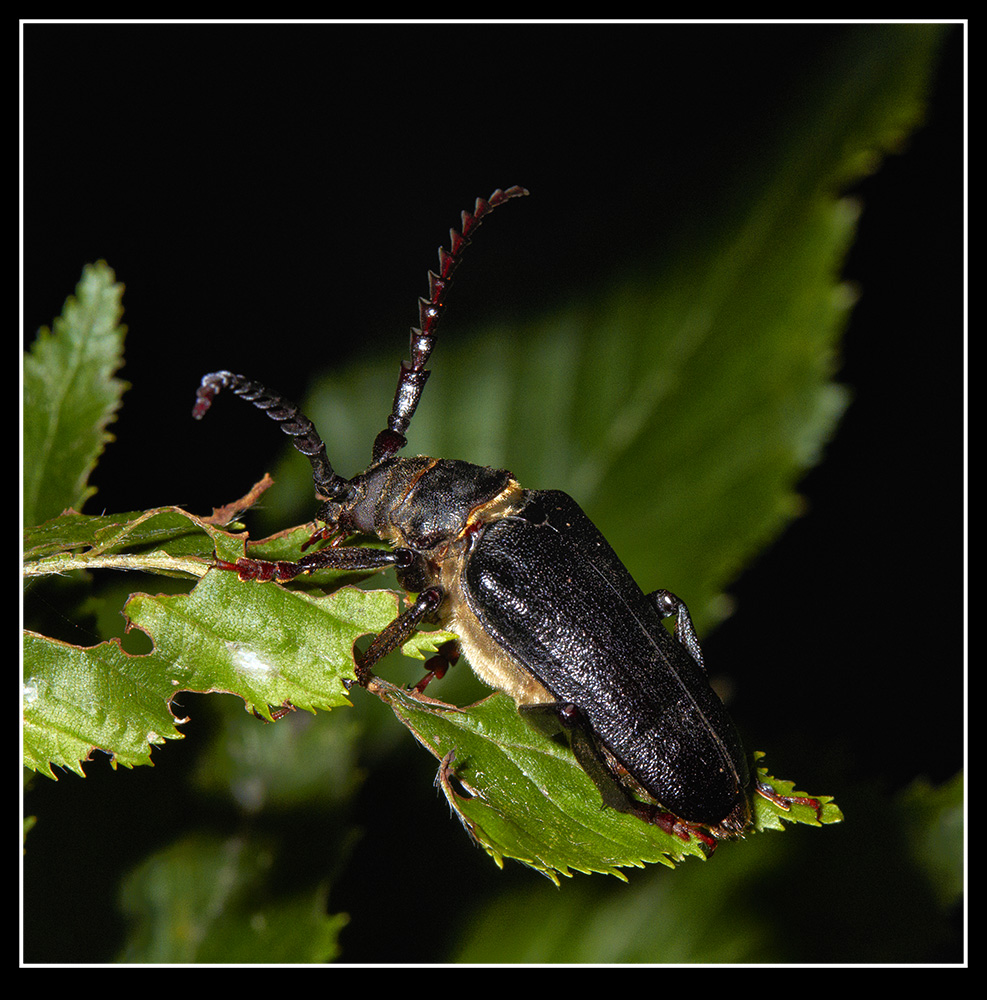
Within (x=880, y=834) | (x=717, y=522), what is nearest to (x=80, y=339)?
(x=717, y=522)

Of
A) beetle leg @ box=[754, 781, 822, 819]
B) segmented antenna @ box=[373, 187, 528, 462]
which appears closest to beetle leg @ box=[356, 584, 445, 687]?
segmented antenna @ box=[373, 187, 528, 462]

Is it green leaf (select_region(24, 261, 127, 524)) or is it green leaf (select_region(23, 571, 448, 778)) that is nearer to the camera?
green leaf (select_region(23, 571, 448, 778))

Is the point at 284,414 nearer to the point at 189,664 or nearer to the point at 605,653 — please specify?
the point at 189,664

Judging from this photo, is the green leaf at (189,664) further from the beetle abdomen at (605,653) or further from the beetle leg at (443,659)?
the beetle leg at (443,659)

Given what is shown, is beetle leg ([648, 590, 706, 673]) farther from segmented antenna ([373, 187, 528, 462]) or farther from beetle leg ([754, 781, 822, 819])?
segmented antenna ([373, 187, 528, 462])

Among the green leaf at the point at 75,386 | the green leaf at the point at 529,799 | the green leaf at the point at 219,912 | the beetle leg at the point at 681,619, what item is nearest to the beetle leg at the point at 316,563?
the green leaf at the point at 529,799

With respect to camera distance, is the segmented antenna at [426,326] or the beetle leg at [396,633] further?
the segmented antenna at [426,326]
